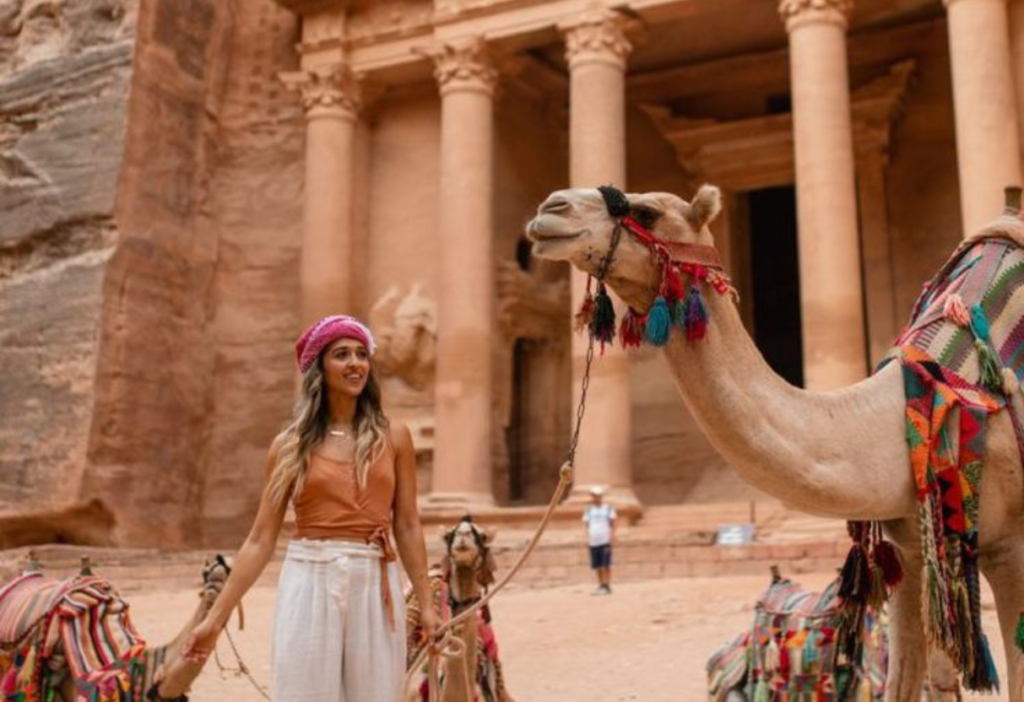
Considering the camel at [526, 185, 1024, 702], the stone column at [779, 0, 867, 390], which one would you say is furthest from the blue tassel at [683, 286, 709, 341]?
the stone column at [779, 0, 867, 390]

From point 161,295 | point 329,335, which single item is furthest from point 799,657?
point 161,295

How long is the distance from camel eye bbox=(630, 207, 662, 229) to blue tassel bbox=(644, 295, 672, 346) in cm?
31

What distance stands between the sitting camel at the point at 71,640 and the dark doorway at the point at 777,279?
64.5ft

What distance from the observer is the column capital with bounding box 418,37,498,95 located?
71.1ft

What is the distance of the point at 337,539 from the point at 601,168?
16186mm

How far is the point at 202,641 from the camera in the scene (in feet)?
15.0

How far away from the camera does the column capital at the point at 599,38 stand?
20531mm

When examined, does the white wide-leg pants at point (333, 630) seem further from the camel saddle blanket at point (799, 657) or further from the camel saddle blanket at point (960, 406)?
the camel saddle blanket at point (799, 657)

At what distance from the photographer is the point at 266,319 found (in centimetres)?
2455

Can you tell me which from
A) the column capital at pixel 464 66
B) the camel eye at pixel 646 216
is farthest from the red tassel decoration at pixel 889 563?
the column capital at pixel 464 66

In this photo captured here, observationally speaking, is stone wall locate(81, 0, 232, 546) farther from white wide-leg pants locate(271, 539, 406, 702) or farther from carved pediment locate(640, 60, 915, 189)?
white wide-leg pants locate(271, 539, 406, 702)

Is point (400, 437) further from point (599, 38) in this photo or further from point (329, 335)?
point (599, 38)

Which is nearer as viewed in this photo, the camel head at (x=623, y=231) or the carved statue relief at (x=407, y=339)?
the camel head at (x=623, y=231)

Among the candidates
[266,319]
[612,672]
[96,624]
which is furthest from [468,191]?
[96,624]
